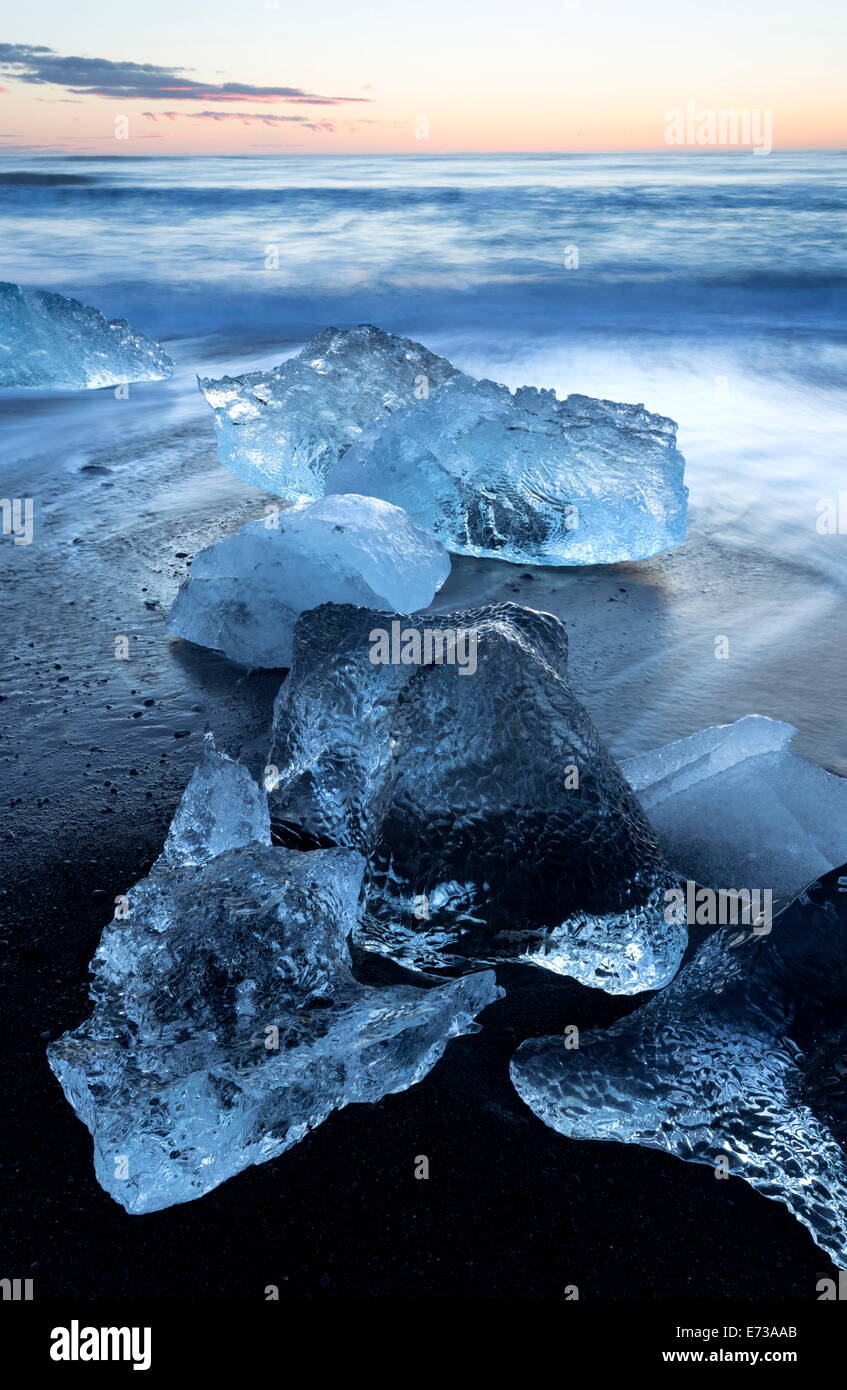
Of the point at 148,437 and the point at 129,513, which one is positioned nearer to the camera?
the point at 129,513

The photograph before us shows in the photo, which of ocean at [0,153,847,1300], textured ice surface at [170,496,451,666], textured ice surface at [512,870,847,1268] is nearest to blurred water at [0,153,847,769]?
ocean at [0,153,847,1300]

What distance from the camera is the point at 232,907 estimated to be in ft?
6.69

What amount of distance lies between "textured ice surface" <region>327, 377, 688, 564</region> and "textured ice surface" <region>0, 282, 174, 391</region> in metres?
3.86

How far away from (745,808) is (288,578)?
5.51 ft

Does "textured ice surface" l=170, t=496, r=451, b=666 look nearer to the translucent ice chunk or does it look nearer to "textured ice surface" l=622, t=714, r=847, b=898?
the translucent ice chunk

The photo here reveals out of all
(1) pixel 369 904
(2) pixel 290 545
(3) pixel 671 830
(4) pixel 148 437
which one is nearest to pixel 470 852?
(1) pixel 369 904

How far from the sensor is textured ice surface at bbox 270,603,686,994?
7.06ft

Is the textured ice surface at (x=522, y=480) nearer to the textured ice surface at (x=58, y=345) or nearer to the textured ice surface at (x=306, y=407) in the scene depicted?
the textured ice surface at (x=306, y=407)

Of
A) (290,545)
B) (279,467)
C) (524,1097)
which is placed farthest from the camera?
(279,467)

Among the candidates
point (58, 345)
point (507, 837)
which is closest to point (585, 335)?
point (58, 345)

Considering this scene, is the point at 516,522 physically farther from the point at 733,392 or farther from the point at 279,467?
the point at 733,392

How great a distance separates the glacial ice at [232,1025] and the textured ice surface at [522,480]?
2338mm
